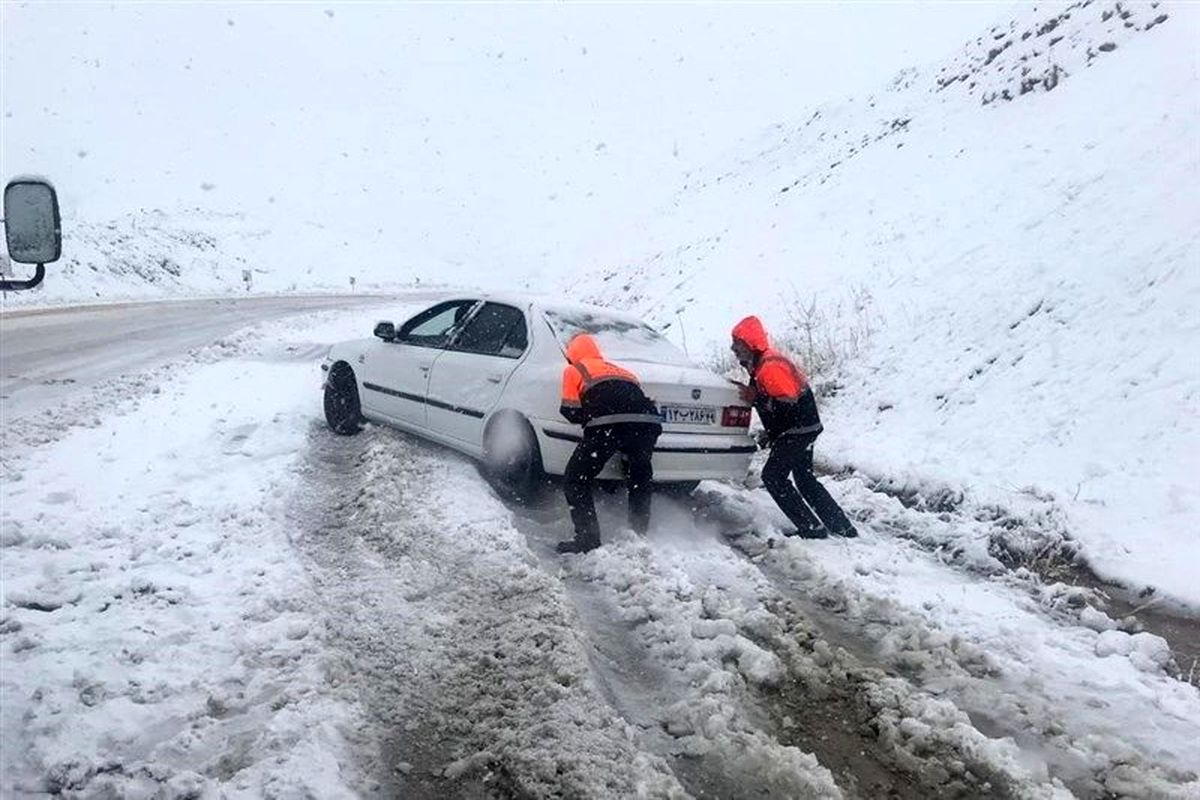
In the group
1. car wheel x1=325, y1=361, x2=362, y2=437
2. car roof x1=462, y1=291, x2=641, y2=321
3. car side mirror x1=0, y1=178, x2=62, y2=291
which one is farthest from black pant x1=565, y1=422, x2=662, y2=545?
car wheel x1=325, y1=361, x2=362, y2=437

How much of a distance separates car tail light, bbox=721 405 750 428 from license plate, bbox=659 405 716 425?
104mm

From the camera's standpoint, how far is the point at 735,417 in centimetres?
615

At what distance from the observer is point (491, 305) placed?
22.4ft

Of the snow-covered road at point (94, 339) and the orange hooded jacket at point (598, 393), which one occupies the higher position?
the orange hooded jacket at point (598, 393)

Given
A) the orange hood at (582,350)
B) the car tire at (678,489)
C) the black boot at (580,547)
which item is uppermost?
the orange hood at (582,350)

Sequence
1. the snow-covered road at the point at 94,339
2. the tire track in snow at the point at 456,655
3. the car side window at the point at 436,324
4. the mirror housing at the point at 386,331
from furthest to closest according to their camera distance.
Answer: the snow-covered road at the point at 94,339, the mirror housing at the point at 386,331, the car side window at the point at 436,324, the tire track in snow at the point at 456,655

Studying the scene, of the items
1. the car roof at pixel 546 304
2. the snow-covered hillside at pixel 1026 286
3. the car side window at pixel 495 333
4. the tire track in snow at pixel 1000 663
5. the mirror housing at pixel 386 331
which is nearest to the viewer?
the tire track in snow at pixel 1000 663

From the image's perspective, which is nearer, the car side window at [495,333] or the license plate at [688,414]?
the license plate at [688,414]

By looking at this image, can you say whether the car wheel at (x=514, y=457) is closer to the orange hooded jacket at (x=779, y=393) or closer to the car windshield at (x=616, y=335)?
the car windshield at (x=616, y=335)

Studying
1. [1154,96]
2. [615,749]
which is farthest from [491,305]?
[1154,96]

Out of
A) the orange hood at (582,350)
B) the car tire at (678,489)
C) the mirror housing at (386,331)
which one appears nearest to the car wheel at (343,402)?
the mirror housing at (386,331)

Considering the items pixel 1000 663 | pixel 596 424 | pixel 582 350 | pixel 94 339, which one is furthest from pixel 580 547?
pixel 94 339

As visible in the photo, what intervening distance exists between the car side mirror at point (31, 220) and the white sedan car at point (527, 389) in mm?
3158

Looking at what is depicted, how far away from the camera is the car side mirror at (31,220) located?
307 cm
